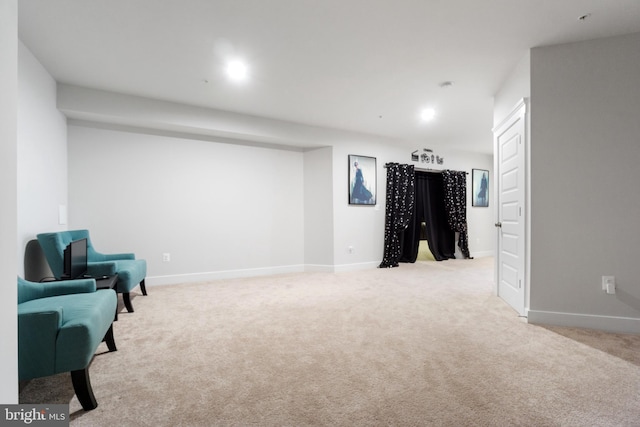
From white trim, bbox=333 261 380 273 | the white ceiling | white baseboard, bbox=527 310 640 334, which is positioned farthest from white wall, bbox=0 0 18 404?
white trim, bbox=333 261 380 273

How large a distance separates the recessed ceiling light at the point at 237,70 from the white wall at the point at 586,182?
2815 millimetres

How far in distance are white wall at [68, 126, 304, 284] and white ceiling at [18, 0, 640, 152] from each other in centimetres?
87

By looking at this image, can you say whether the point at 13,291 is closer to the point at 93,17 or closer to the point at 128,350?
the point at 128,350

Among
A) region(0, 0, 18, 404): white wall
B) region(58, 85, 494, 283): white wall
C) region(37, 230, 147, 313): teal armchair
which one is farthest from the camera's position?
region(58, 85, 494, 283): white wall

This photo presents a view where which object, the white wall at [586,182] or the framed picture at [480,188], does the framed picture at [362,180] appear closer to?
the framed picture at [480,188]

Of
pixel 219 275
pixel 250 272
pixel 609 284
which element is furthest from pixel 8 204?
pixel 250 272

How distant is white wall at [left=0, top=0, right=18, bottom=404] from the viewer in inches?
43.7

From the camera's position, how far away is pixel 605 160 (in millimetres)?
2691

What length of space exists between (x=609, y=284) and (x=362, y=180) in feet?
12.5

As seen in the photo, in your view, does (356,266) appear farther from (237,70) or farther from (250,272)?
(237,70)

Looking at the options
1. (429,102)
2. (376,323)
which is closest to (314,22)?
(429,102)

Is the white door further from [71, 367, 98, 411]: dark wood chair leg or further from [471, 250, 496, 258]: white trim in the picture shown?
[471, 250, 496, 258]: white trim

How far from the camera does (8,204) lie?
45.8 inches

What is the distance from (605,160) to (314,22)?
2.75 metres
